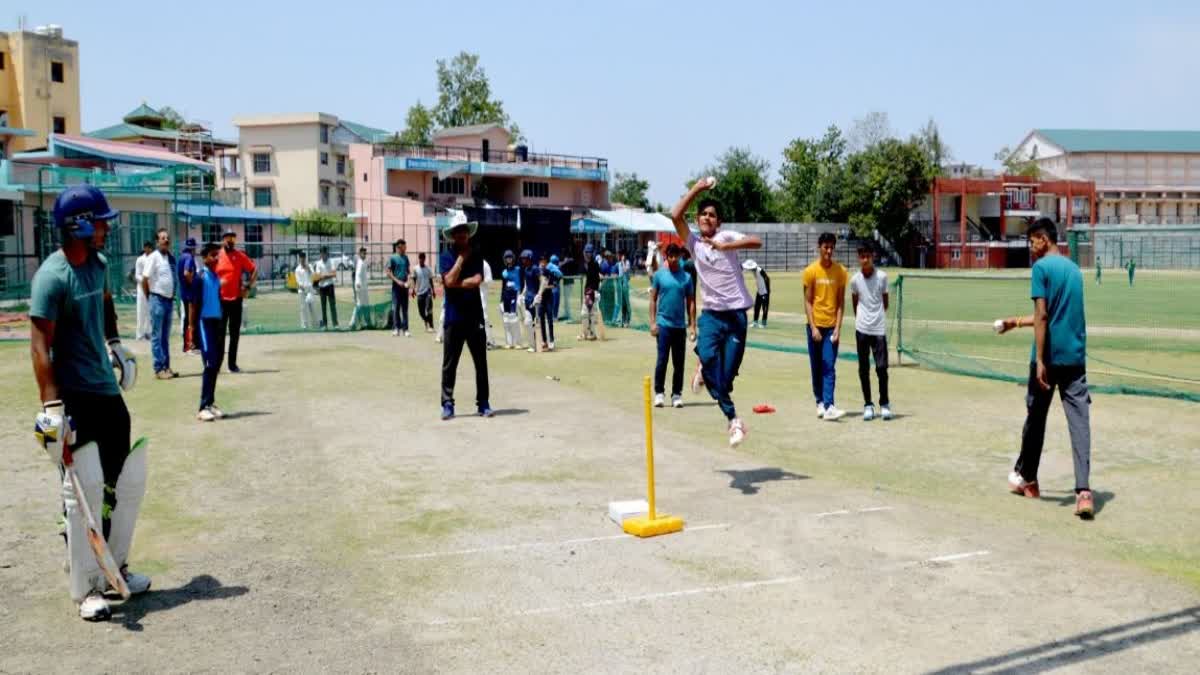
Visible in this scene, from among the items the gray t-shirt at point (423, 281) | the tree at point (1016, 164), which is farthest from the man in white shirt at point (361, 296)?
the tree at point (1016, 164)

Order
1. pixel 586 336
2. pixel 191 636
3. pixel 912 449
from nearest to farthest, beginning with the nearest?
pixel 191 636, pixel 912 449, pixel 586 336

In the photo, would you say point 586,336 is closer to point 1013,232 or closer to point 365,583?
point 365,583

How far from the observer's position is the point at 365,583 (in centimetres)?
611

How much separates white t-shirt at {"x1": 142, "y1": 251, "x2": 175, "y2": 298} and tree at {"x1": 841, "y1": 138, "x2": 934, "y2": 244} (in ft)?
233

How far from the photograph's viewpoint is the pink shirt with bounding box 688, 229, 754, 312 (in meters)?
8.88

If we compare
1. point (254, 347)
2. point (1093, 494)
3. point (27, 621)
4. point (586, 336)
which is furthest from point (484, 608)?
point (586, 336)

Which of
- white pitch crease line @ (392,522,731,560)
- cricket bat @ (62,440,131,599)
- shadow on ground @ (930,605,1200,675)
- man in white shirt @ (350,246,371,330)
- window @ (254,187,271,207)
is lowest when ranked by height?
shadow on ground @ (930,605,1200,675)

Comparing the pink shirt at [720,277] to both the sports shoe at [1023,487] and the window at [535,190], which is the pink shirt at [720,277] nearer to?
the sports shoe at [1023,487]

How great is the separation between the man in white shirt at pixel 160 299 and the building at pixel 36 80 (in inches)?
2178

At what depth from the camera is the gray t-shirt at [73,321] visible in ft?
18.3

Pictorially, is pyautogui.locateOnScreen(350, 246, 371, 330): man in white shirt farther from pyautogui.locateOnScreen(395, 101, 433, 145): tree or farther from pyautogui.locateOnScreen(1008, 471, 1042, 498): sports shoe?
pyautogui.locateOnScreen(395, 101, 433, 145): tree

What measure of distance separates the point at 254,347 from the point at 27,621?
15302mm

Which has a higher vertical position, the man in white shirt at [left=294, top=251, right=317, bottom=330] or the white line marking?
the man in white shirt at [left=294, top=251, right=317, bottom=330]

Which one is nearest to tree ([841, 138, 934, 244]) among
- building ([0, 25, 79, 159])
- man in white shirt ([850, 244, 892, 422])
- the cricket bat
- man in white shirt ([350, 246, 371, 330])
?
building ([0, 25, 79, 159])
